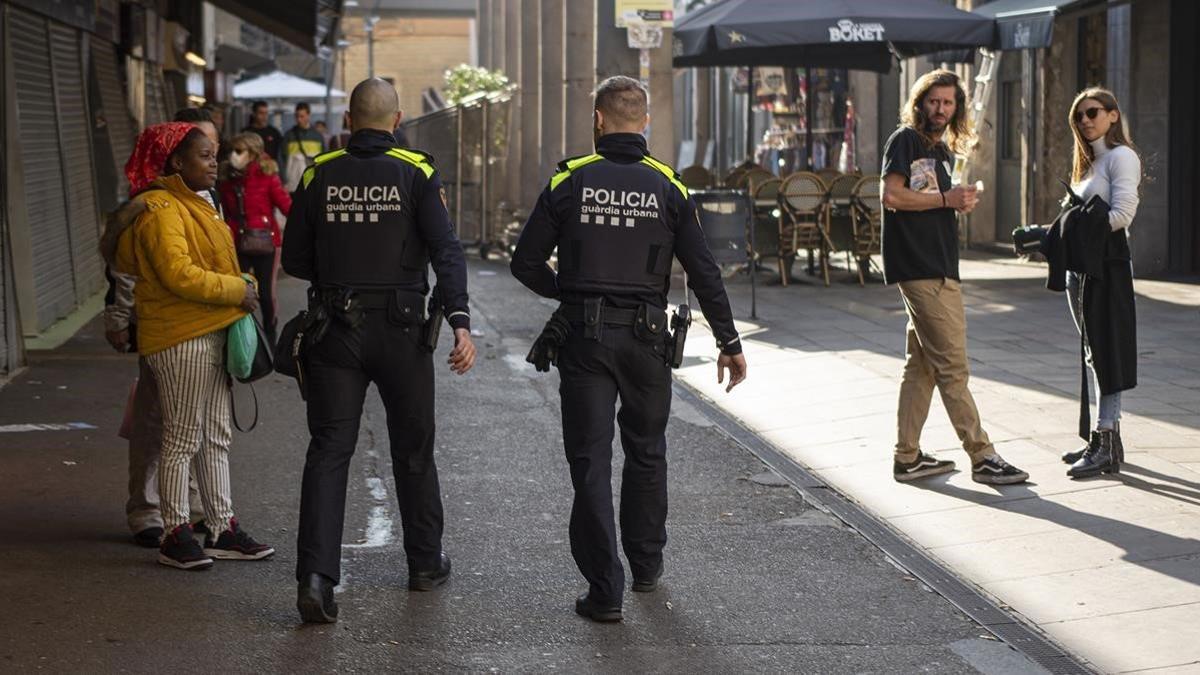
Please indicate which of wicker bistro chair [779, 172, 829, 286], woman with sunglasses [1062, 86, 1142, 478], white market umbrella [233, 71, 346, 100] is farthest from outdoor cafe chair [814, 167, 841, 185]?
white market umbrella [233, 71, 346, 100]

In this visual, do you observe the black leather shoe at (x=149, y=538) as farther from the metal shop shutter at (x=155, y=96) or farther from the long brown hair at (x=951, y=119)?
the metal shop shutter at (x=155, y=96)

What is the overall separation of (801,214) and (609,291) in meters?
12.5

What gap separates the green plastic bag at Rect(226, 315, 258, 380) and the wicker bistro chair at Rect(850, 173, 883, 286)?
12.2 m

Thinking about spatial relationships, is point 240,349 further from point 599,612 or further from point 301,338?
point 599,612

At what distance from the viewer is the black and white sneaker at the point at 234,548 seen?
6.80 metres

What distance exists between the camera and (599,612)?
6.03m

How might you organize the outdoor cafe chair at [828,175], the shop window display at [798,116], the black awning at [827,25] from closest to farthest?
the black awning at [827,25]
the outdoor cafe chair at [828,175]
the shop window display at [798,116]

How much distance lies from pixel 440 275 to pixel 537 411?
4.62m

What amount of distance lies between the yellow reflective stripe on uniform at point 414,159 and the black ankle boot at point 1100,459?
3528mm

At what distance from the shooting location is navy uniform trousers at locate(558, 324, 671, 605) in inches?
240

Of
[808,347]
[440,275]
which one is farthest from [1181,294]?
[440,275]

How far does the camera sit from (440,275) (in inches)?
242

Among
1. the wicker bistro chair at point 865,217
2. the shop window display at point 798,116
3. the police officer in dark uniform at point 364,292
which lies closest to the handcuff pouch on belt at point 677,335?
the police officer in dark uniform at point 364,292

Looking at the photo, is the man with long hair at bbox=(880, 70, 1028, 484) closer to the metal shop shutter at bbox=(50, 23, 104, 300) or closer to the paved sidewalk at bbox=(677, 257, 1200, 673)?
the paved sidewalk at bbox=(677, 257, 1200, 673)
